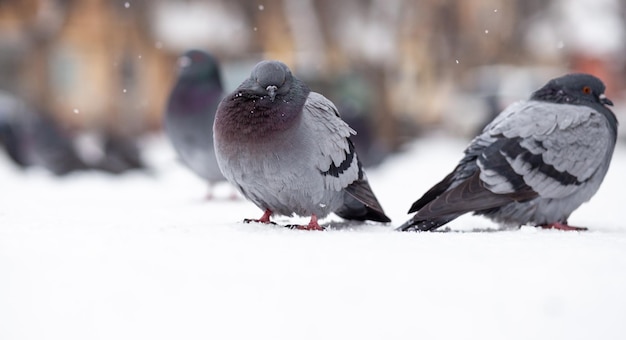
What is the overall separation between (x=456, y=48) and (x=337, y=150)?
19626mm

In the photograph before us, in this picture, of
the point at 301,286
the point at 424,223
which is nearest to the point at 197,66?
the point at 424,223

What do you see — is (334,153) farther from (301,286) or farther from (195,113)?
(195,113)

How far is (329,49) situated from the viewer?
66.1 feet

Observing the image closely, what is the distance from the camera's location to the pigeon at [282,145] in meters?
3.61

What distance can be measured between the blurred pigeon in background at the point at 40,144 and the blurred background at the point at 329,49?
4.44 meters

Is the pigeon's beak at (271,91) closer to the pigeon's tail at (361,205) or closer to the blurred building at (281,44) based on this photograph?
the pigeon's tail at (361,205)

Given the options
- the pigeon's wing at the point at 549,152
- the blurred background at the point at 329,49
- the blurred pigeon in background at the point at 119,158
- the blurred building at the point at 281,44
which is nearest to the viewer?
the pigeon's wing at the point at 549,152

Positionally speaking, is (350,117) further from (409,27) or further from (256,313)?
(409,27)

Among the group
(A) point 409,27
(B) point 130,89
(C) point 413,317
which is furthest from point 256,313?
(B) point 130,89

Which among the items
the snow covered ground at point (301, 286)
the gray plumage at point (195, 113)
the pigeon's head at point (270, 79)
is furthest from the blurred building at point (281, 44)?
the snow covered ground at point (301, 286)

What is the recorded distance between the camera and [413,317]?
102 inches

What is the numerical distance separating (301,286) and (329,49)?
17804 mm

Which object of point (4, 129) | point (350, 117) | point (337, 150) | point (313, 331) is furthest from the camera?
point (4, 129)

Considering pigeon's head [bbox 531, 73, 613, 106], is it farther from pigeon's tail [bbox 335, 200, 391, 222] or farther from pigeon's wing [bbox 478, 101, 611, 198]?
pigeon's tail [bbox 335, 200, 391, 222]
